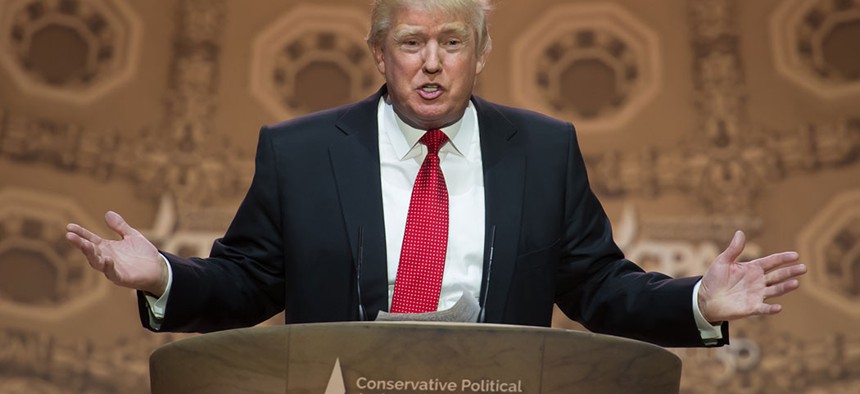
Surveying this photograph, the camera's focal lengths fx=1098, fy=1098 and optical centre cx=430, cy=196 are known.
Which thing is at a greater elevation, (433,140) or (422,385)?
(433,140)

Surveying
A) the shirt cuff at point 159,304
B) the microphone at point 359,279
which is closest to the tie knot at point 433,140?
the microphone at point 359,279

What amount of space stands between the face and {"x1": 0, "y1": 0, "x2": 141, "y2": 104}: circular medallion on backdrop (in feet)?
7.80

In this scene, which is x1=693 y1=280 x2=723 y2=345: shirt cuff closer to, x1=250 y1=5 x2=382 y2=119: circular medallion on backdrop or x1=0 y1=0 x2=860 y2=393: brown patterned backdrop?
x1=0 y1=0 x2=860 y2=393: brown patterned backdrop

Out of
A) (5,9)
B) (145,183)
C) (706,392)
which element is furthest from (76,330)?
(706,392)

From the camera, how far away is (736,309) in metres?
1.63

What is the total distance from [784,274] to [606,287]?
0.41 m

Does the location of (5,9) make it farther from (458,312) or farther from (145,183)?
(458,312)

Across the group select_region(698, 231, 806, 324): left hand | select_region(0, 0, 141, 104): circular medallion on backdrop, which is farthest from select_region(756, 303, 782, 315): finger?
select_region(0, 0, 141, 104): circular medallion on backdrop

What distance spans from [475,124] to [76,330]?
2300mm

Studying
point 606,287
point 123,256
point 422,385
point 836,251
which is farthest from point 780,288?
point 836,251

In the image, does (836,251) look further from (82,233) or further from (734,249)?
(82,233)

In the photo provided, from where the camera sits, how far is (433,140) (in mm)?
2004

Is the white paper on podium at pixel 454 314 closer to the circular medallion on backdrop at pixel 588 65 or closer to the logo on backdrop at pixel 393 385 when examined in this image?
the logo on backdrop at pixel 393 385

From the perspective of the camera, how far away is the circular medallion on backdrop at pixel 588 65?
4117 mm
